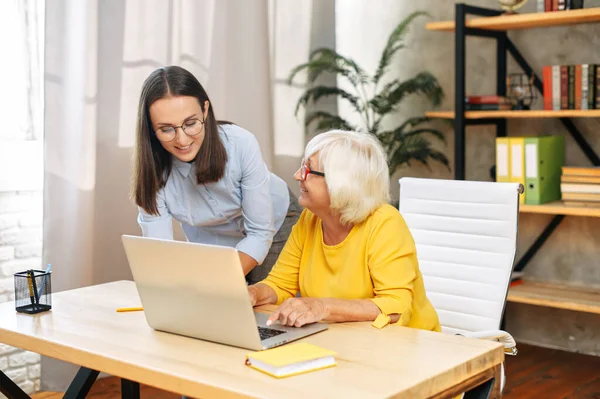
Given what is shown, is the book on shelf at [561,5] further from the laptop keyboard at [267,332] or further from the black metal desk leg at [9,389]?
the black metal desk leg at [9,389]

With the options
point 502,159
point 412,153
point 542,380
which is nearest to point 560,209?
point 502,159

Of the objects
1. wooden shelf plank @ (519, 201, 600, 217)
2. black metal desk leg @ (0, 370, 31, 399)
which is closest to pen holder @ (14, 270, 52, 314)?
black metal desk leg @ (0, 370, 31, 399)

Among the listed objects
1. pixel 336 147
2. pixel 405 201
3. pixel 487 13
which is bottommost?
pixel 405 201

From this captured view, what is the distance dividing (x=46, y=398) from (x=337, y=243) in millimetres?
1890

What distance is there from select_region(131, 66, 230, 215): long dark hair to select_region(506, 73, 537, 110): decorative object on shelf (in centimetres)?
202

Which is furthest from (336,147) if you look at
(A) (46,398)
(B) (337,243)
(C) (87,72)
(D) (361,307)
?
(A) (46,398)

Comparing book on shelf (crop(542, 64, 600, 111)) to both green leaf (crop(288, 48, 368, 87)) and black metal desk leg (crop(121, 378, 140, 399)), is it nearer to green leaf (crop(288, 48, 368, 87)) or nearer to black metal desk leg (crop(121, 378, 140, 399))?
green leaf (crop(288, 48, 368, 87))

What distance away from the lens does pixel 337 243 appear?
212 centimetres

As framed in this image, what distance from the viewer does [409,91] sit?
4.36 meters

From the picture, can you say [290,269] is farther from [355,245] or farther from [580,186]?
[580,186]

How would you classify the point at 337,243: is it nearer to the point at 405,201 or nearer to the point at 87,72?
the point at 405,201

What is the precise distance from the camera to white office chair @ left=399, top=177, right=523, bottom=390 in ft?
7.72

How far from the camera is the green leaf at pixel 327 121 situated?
4469 millimetres

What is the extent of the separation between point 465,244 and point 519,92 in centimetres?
175
